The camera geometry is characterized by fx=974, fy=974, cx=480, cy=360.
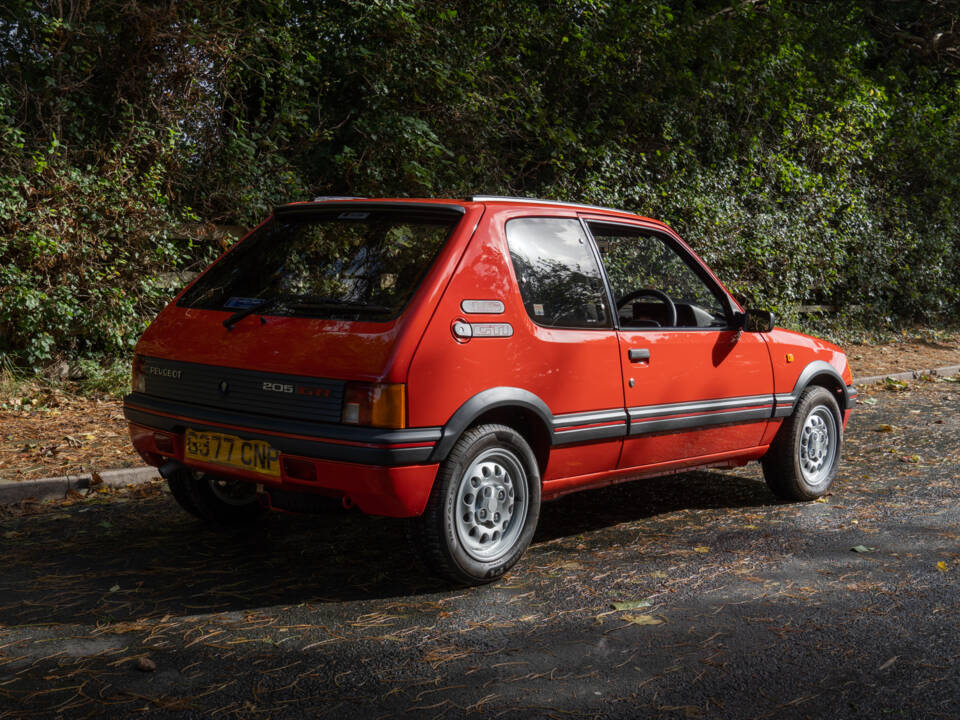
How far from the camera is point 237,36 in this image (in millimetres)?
10297

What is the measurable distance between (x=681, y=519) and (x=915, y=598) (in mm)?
1702

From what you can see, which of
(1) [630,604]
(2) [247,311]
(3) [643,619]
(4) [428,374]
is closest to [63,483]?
(2) [247,311]

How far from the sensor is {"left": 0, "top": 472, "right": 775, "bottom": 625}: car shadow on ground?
13.4 ft

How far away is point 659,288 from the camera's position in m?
5.81

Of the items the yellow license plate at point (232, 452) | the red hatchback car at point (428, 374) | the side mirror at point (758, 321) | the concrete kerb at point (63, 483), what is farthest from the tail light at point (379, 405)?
the concrete kerb at point (63, 483)

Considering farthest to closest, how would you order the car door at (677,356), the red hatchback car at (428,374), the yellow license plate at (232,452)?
the car door at (677,356), the yellow license plate at (232,452), the red hatchback car at (428,374)

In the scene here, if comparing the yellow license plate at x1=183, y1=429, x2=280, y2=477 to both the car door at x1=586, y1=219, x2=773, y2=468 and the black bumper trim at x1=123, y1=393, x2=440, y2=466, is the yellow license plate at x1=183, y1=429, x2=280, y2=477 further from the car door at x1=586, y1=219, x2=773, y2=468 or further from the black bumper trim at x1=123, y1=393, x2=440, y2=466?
the car door at x1=586, y1=219, x2=773, y2=468

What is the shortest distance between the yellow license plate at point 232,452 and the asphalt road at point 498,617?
554 millimetres

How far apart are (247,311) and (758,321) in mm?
3007

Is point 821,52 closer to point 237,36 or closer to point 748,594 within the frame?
point 237,36

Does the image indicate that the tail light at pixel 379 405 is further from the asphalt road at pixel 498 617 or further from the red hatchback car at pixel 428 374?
the asphalt road at pixel 498 617

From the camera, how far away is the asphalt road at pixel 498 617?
10.5ft

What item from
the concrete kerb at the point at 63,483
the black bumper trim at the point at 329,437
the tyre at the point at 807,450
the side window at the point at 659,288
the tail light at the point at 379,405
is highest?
the side window at the point at 659,288

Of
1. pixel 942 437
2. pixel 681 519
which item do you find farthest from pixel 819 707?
pixel 942 437
